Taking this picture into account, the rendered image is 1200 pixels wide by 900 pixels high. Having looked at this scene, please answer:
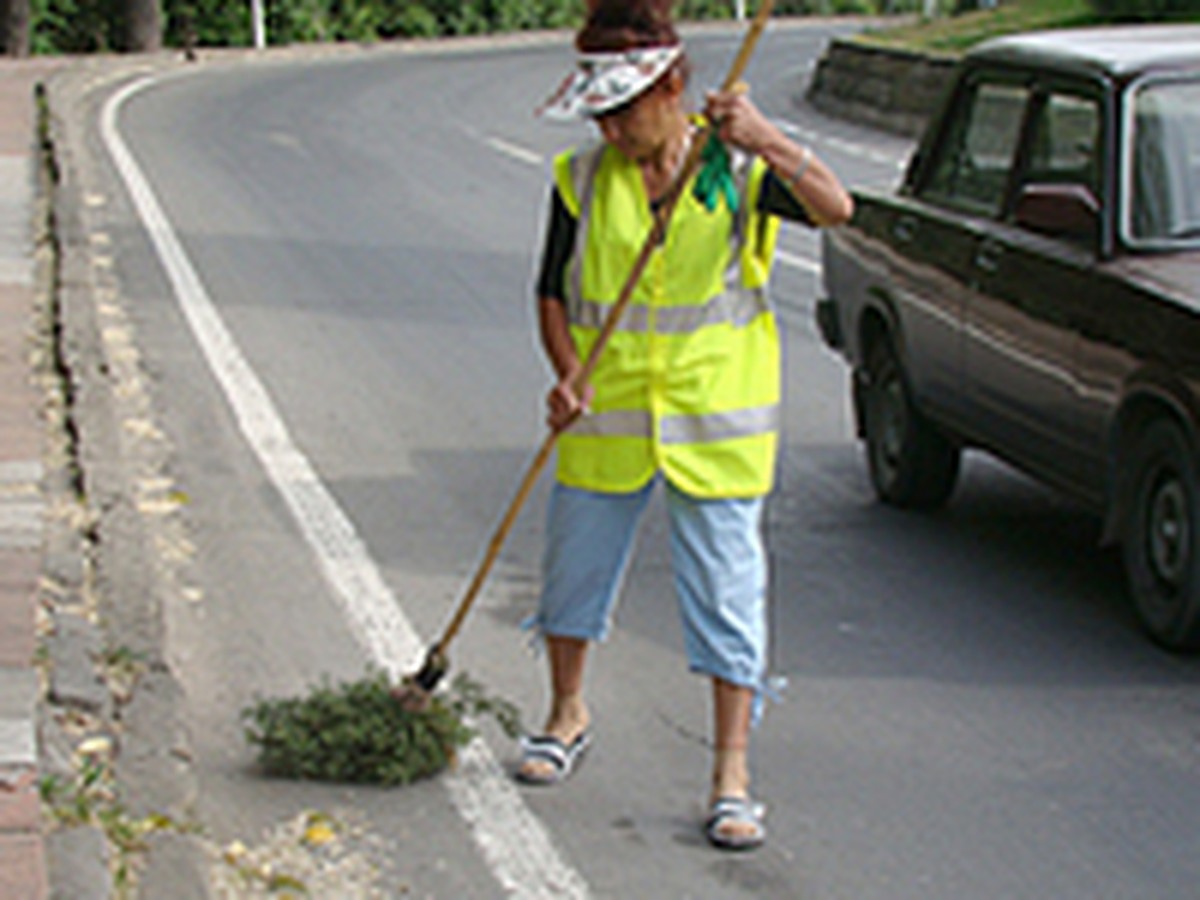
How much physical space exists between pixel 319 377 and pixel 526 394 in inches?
40.6

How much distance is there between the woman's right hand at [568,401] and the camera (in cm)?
511

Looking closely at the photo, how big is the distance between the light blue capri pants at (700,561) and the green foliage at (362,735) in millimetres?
481

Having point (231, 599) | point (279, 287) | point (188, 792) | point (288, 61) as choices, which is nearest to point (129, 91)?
point (288, 61)

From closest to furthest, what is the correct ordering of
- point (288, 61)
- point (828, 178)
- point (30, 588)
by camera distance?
1. point (828, 178)
2. point (30, 588)
3. point (288, 61)

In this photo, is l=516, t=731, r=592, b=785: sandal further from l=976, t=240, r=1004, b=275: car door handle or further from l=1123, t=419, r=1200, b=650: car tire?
l=976, t=240, r=1004, b=275: car door handle

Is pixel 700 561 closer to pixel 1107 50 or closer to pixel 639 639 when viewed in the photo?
pixel 639 639

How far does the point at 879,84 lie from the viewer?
2711 centimetres

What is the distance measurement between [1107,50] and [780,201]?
2851 mm

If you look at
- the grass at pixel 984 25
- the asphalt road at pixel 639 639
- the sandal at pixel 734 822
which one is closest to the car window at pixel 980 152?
the asphalt road at pixel 639 639

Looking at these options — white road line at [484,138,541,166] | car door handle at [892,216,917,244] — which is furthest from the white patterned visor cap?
white road line at [484,138,541,166]

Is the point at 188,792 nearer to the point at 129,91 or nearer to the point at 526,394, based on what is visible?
the point at 526,394

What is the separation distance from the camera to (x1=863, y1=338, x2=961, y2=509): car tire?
8.18 m

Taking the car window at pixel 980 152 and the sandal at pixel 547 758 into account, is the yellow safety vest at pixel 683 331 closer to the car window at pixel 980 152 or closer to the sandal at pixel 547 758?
the sandal at pixel 547 758

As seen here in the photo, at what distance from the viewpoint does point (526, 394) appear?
1058 centimetres
